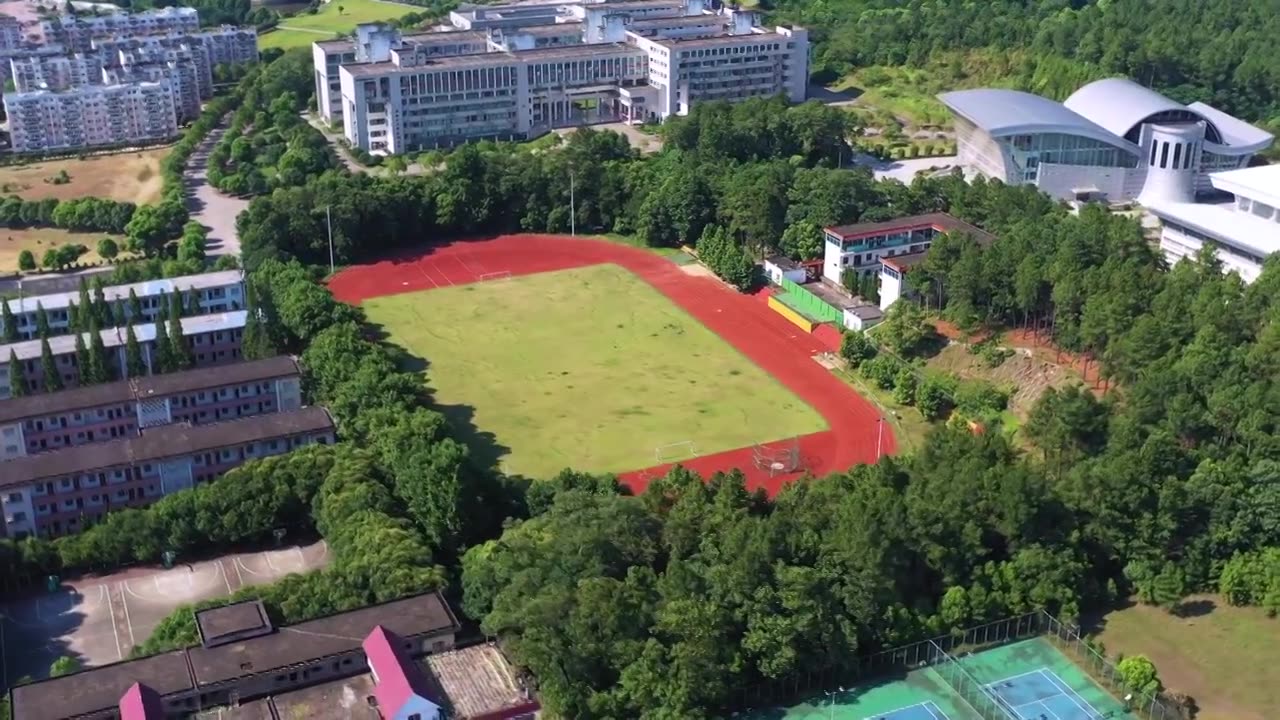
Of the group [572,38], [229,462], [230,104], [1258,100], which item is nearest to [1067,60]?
[1258,100]

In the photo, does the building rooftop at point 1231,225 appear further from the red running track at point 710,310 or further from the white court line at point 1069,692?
the white court line at point 1069,692

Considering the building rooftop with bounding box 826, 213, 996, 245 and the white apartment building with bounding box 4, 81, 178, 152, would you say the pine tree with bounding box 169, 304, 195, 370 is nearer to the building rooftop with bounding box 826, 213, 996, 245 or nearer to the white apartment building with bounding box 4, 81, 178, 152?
the building rooftop with bounding box 826, 213, 996, 245

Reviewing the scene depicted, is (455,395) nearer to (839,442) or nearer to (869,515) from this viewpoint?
(839,442)

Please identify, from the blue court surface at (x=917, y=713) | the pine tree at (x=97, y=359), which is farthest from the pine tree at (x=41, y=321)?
the blue court surface at (x=917, y=713)

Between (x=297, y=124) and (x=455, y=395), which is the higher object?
(x=297, y=124)

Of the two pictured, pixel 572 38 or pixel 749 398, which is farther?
pixel 572 38

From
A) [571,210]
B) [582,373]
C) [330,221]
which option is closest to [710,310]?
[582,373]
